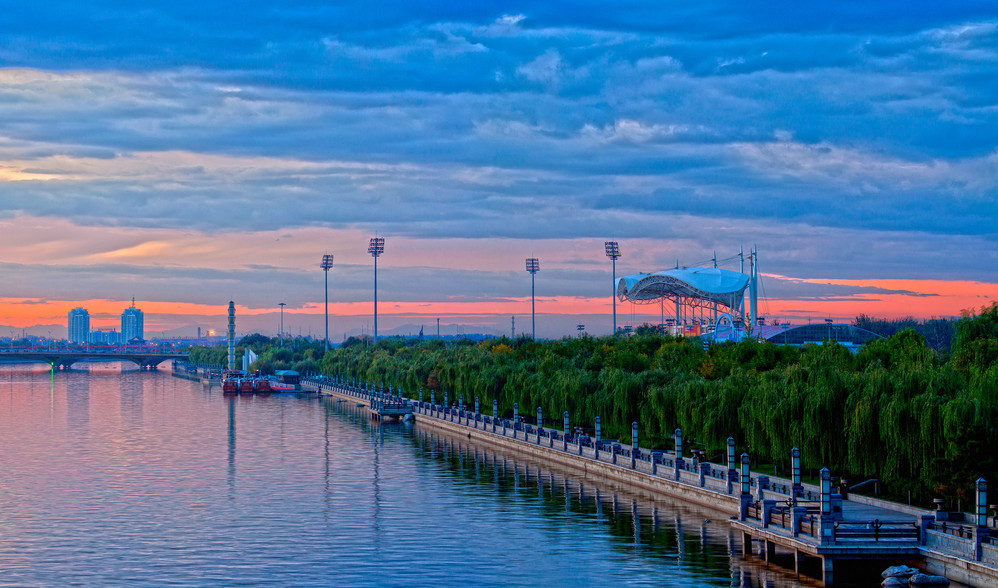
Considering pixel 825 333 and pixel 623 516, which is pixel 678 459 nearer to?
pixel 623 516

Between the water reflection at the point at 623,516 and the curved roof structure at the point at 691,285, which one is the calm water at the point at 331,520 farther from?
the curved roof structure at the point at 691,285

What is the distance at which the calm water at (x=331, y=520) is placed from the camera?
37156 millimetres

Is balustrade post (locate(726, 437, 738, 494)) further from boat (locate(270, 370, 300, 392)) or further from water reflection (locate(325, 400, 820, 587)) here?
boat (locate(270, 370, 300, 392))

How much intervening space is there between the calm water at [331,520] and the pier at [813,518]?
3.94 feet

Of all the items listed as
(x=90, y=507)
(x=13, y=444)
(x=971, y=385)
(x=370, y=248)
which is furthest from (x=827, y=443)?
(x=370, y=248)

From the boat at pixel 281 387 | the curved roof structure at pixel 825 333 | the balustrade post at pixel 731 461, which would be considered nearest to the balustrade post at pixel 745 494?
the balustrade post at pixel 731 461

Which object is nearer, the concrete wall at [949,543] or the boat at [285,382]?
the concrete wall at [949,543]

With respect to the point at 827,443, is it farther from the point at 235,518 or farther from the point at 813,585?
the point at 235,518

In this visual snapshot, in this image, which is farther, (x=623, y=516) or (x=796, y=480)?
(x=623, y=516)

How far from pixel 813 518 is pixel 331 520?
865 inches

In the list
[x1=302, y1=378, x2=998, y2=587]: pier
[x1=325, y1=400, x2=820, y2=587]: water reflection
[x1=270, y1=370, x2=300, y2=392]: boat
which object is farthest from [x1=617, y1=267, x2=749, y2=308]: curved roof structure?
[x1=302, y1=378, x2=998, y2=587]: pier

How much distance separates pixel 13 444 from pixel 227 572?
175 ft

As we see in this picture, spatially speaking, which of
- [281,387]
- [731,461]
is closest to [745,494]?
[731,461]

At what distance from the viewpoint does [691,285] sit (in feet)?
535
